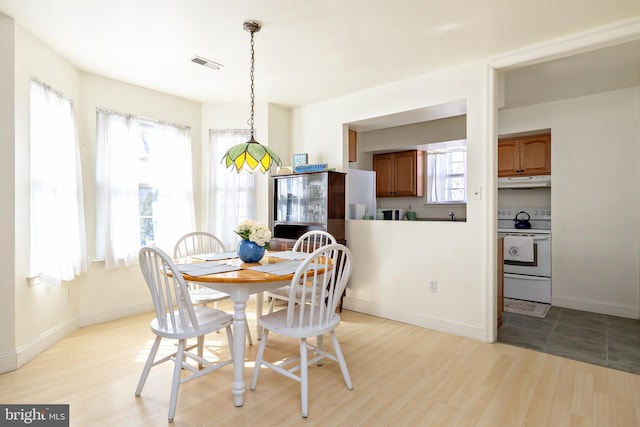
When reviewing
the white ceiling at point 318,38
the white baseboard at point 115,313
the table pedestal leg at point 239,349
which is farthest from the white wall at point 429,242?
the white baseboard at point 115,313

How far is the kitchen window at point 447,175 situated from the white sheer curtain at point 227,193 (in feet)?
9.73

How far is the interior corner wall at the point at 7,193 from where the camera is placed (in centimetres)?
246

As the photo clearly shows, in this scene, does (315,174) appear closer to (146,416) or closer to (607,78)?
(146,416)

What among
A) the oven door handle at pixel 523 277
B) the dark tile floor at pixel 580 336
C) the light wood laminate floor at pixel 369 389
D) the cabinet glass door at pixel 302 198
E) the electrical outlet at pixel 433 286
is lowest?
the dark tile floor at pixel 580 336

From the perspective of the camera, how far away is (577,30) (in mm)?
2568

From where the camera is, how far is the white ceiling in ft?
7.54

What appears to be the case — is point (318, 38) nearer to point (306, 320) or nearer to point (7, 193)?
point (306, 320)

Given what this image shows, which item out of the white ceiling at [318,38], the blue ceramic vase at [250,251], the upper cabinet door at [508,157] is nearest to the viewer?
the white ceiling at [318,38]

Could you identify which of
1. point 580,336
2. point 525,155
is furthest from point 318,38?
point 580,336

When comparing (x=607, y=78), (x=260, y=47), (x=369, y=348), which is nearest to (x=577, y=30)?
(x=607, y=78)

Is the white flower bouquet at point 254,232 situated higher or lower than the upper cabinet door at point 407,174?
lower

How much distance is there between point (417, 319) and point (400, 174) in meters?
2.81

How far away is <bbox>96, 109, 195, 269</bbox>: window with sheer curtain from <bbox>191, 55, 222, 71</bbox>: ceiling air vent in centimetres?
115

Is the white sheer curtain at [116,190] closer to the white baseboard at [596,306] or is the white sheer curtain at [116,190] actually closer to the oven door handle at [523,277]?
the oven door handle at [523,277]
